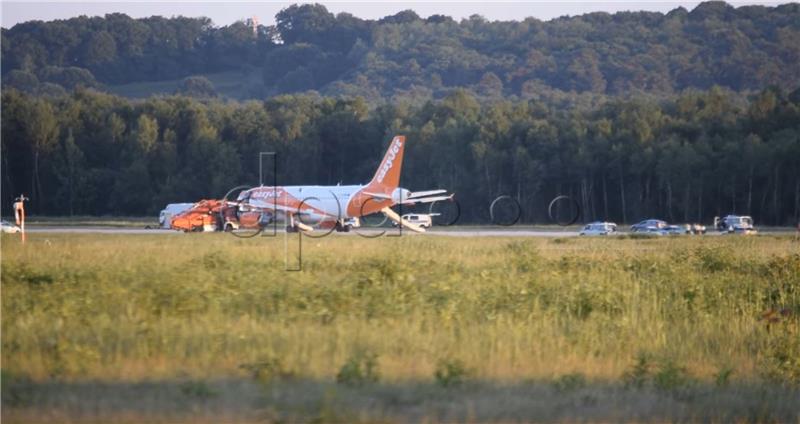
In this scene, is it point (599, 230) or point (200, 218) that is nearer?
point (599, 230)

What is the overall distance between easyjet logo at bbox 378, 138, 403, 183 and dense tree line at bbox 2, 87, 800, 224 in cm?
1713

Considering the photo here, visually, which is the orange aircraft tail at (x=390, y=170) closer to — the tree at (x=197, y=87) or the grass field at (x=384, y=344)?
the grass field at (x=384, y=344)

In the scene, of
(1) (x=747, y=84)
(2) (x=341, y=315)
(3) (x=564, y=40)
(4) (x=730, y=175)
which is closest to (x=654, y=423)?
(2) (x=341, y=315)

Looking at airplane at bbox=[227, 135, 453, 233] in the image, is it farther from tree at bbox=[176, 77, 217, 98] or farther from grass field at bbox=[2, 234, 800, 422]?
tree at bbox=[176, 77, 217, 98]

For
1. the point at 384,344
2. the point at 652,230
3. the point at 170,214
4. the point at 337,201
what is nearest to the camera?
the point at 384,344

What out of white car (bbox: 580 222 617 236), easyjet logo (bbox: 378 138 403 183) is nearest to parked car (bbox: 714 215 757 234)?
white car (bbox: 580 222 617 236)

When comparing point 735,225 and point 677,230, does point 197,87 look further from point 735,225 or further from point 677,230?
point 677,230

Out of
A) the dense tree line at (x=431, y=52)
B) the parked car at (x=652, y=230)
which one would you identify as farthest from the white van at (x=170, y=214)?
the dense tree line at (x=431, y=52)

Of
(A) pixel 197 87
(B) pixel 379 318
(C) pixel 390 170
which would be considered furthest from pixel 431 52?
(B) pixel 379 318

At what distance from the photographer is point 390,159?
53469 millimetres

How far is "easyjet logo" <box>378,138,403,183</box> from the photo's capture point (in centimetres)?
5334

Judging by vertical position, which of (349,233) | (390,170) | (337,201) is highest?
(390,170)

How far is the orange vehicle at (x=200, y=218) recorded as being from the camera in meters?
50.9

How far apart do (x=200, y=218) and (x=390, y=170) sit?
9210 mm
